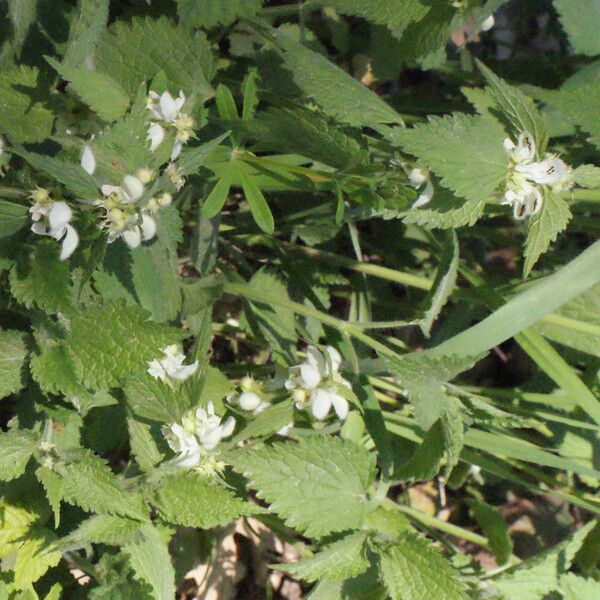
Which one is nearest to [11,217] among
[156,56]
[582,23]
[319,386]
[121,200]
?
[121,200]

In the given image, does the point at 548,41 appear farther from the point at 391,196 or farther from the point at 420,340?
the point at 391,196

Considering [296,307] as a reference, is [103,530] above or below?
below

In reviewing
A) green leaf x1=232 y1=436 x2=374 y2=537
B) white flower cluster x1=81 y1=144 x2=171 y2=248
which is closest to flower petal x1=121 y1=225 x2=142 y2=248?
white flower cluster x1=81 y1=144 x2=171 y2=248

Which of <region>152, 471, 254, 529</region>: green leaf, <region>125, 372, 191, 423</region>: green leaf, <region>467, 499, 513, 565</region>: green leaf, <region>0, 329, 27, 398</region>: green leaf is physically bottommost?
<region>467, 499, 513, 565</region>: green leaf

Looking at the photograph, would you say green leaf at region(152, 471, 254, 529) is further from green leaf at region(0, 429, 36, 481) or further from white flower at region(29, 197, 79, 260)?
white flower at region(29, 197, 79, 260)

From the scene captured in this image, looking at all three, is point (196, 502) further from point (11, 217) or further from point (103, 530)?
point (11, 217)

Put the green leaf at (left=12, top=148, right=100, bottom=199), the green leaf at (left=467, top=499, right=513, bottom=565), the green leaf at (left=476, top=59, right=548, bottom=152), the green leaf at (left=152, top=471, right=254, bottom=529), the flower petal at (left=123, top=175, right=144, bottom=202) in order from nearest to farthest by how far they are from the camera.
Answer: the green leaf at (left=12, top=148, right=100, bottom=199) → the flower petal at (left=123, top=175, right=144, bottom=202) → the green leaf at (left=476, top=59, right=548, bottom=152) → the green leaf at (left=152, top=471, right=254, bottom=529) → the green leaf at (left=467, top=499, right=513, bottom=565)

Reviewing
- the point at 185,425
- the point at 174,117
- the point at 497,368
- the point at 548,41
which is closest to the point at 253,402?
the point at 185,425
